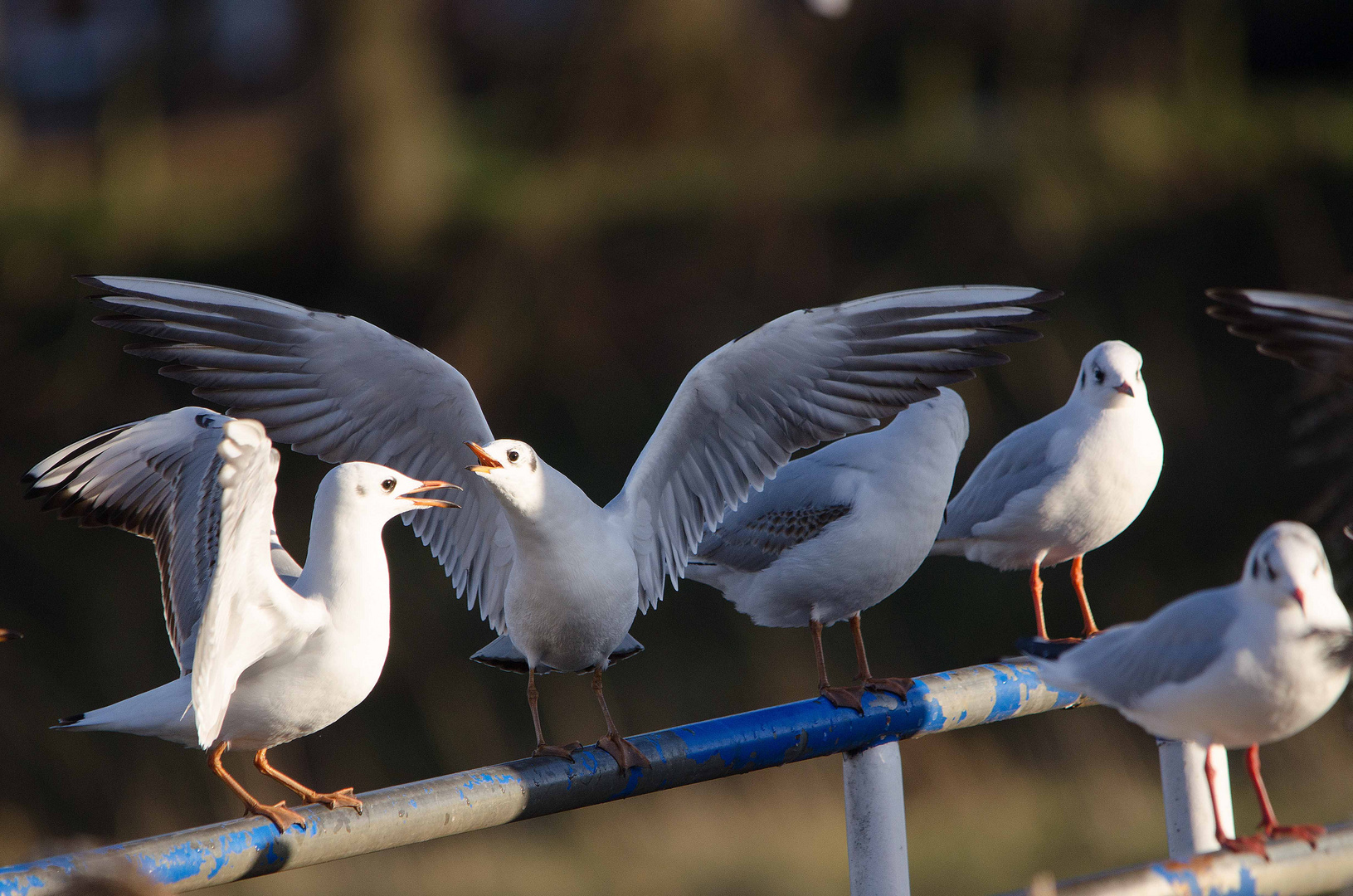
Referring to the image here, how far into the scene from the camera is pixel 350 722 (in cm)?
679

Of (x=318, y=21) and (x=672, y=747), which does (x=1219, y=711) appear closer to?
(x=672, y=747)

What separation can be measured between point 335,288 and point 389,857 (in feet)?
12.4

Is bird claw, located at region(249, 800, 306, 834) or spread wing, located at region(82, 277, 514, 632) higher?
spread wing, located at region(82, 277, 514, 632)

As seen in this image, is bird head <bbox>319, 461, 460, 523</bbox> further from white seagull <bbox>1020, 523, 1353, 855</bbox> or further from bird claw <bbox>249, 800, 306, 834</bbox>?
white seagull <bbox>1020, 523, 1353, 855</bbox>

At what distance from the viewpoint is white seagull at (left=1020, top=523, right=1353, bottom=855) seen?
1557 mm

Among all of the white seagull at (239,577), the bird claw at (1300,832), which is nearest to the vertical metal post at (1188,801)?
the bird claw at (1300,832)

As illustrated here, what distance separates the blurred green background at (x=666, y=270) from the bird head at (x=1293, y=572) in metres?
4.34

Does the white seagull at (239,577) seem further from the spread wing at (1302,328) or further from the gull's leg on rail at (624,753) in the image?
the spread wing at (1302,328)

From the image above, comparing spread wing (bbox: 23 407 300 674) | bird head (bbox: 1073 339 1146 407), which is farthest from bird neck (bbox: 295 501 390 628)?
bird head (bbox: 1073 339 1146 407)

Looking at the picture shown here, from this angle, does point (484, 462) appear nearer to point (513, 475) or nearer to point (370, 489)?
point (513, 475)

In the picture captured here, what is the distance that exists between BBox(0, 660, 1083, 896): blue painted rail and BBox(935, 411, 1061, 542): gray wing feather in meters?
0.61

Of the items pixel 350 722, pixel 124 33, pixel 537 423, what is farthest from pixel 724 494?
pixel 124 33

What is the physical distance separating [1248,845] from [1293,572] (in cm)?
32

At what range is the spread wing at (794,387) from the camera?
8.16ft
